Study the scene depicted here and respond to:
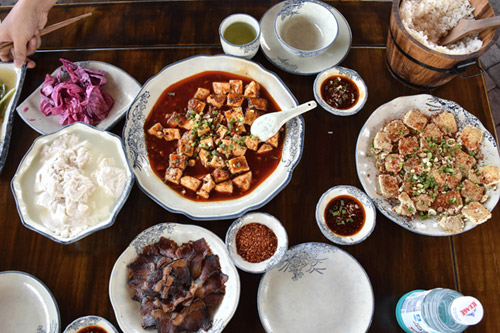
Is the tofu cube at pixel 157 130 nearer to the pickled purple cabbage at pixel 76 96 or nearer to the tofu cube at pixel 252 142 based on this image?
the pickled purple cabbage at pixel 76 96

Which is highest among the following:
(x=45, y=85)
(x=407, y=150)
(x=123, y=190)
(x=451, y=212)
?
(x=45, y=85)

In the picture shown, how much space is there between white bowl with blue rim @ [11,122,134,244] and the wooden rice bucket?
1.82 m

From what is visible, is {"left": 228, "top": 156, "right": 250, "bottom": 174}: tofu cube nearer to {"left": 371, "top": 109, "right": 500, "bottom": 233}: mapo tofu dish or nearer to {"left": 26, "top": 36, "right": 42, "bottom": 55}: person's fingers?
{"left": 371, "top": 109, "right": 500, "bottom": 233}: mapo tofu dish

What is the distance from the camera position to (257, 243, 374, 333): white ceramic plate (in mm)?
2068

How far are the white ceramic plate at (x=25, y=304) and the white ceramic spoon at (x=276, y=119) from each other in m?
1.60

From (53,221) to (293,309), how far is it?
1491 millimetres

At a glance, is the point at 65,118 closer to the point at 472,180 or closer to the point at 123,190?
the point at 123,190

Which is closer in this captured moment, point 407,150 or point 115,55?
point 407,150

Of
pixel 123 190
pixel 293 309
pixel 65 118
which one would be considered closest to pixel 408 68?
pixel 293 309

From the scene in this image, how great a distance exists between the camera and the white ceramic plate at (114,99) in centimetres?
237

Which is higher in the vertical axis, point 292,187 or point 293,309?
point 292,187

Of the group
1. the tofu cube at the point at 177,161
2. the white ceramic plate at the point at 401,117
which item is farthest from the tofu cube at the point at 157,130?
the white ceramic plate at the point at 401,117

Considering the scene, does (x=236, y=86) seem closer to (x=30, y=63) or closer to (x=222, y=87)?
(x=222, y=87)

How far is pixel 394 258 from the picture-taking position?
218cm
